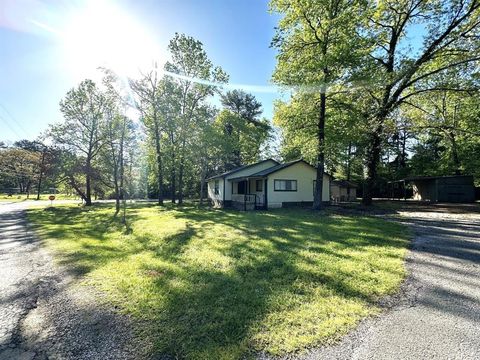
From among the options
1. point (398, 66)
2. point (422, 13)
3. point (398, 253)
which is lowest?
point (398, 253)

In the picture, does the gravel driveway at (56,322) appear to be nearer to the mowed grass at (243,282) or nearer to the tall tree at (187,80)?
the mowed grass at (243,282)

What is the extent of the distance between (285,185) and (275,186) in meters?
0.96

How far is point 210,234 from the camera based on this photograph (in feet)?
33.1

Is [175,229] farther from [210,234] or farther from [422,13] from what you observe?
[422,13]

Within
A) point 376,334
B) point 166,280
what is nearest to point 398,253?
point 376,334

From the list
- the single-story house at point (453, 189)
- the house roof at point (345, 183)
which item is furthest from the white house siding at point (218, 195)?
the single-story house at point (453, 189)

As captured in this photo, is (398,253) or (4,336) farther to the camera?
(398,253)

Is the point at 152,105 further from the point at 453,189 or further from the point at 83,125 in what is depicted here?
the point at 453,189

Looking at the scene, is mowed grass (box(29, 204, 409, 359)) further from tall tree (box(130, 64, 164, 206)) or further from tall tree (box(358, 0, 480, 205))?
tall tree (box(130, 64, 164, 206))

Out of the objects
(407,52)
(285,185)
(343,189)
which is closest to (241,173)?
(285,185)

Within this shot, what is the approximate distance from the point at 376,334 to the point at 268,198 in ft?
53.7

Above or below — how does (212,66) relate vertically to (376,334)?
above

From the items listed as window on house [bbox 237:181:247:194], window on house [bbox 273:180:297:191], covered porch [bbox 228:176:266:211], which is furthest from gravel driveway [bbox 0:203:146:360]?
window on house [bbox 237:181:247:194]

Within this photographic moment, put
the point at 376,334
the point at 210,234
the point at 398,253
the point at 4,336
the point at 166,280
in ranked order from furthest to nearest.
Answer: the point at 210,234, the point at 398,253, the point at 166,280, the point at 4,336, the point at 376,334
